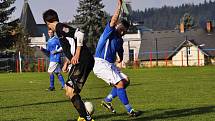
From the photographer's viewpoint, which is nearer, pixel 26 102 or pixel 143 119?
pixel 143 119

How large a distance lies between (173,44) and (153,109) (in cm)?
7359

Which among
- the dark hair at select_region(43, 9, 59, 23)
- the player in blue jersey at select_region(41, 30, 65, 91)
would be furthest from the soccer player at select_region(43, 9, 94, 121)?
the player in blue jersey at select_region(41, 30, 65, 91)

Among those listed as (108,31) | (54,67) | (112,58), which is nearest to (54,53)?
(54,67)

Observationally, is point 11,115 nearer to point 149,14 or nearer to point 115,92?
point 115,92

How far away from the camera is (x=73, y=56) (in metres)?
8.36

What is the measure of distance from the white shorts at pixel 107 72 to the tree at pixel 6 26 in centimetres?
5299

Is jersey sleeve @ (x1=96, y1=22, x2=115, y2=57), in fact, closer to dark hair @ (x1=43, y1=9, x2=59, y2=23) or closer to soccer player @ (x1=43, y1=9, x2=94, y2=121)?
soccer player @ (x1=43, y1=9, x2=94, y2=121)

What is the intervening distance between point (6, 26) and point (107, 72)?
181 feet

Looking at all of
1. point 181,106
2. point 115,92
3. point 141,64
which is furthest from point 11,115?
point 141,64

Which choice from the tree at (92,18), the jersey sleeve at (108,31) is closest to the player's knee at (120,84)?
the jersey sleeve at (108,31)

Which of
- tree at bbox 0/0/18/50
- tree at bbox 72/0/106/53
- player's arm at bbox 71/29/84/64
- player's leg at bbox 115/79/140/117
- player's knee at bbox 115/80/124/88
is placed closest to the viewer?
player's arm at bbox 71/29/84/64

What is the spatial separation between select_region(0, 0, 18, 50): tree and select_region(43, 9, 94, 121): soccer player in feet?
179

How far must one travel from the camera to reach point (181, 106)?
11531 mm

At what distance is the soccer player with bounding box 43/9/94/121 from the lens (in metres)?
8.38
